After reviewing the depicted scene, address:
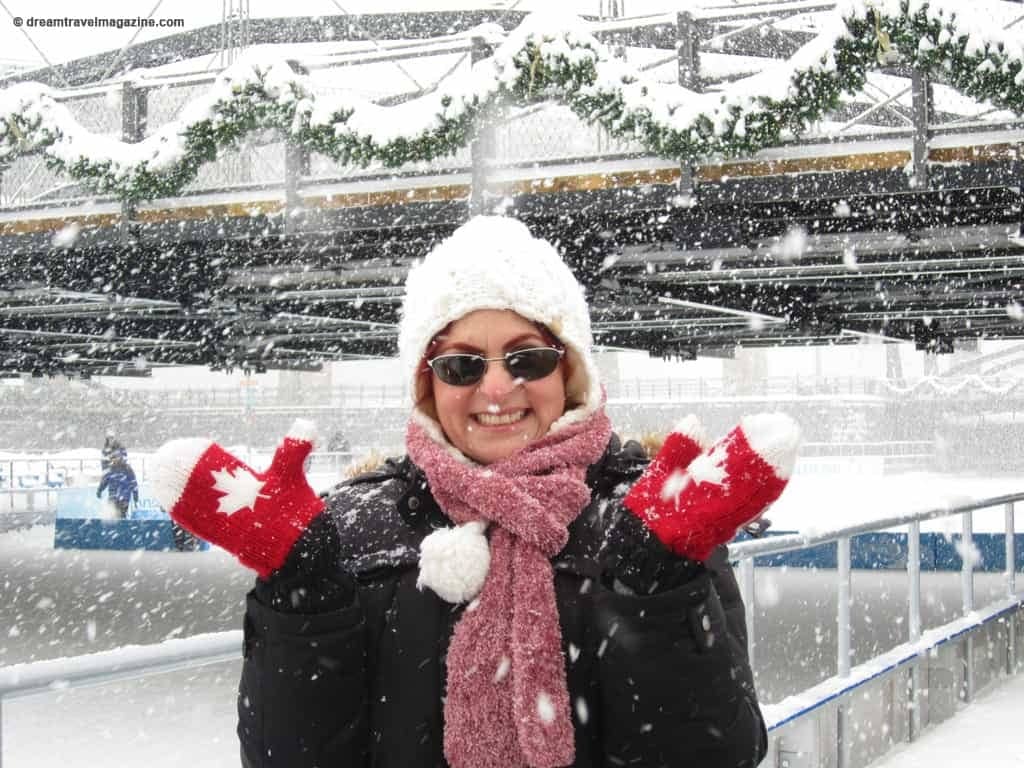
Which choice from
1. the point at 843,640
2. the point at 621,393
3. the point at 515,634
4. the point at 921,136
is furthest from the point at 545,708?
the point at 621,393

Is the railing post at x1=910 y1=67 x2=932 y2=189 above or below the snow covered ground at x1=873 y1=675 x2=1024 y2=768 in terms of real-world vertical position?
above

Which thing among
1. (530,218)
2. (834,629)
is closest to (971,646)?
(834,629)

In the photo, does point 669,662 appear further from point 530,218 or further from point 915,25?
point 530,218

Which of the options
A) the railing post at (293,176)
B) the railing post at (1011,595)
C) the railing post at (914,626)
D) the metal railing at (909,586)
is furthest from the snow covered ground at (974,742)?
the railing post at (293,176)

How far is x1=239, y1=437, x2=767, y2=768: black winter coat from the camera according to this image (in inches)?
64.9

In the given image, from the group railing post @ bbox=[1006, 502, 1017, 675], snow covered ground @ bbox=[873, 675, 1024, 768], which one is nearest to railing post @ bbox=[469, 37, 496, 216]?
railing post @ bbox=[1006, 502, 1017, 675]

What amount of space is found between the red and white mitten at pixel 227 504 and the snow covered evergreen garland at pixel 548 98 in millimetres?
6383

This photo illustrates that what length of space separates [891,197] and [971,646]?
9.88 ft

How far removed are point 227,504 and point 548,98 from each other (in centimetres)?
740

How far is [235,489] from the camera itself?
Result: 166cm

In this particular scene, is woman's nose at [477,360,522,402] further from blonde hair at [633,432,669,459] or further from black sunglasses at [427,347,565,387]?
blonde hair at [633,432,669,459]

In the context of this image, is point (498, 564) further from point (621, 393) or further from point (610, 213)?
point (621, 393)

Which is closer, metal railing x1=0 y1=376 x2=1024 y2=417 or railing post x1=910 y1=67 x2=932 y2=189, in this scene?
railing post x1=910 y1=67 x2=932 y2=189

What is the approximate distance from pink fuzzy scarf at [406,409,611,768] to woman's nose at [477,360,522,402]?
4.2 inches
